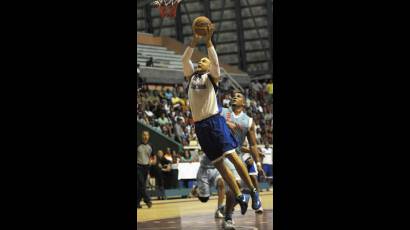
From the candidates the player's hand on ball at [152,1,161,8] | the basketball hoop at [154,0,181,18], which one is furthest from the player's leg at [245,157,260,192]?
the player's hand on ball at [152,1,161,8]

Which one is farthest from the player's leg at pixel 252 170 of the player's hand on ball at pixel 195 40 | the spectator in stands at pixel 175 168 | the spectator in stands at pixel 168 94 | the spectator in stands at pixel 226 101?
the spectator in stands at pixel 168 94

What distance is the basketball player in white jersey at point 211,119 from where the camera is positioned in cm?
768

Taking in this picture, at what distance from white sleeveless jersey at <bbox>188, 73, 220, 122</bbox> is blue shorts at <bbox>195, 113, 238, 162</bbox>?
67 mm

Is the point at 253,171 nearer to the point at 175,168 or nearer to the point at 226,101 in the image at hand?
the point at 226,101

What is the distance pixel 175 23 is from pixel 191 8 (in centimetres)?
87

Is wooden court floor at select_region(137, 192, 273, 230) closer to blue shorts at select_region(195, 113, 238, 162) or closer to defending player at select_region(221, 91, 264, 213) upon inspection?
defending player at select_region(221, 91, 264, 213)

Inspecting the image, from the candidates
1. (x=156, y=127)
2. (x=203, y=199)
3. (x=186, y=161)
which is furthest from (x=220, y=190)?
(x=156, y=127)

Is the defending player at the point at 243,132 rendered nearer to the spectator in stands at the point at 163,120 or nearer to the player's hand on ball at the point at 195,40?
the player's hand on ball at the point at 195,40

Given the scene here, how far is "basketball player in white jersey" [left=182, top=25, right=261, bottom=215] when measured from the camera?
7680 mm

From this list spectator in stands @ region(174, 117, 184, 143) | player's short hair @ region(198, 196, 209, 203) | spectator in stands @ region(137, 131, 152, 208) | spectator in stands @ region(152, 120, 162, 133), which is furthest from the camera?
spectator in stands @ region(152, 120, 162, 133)

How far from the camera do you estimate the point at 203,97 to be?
7730 mm
